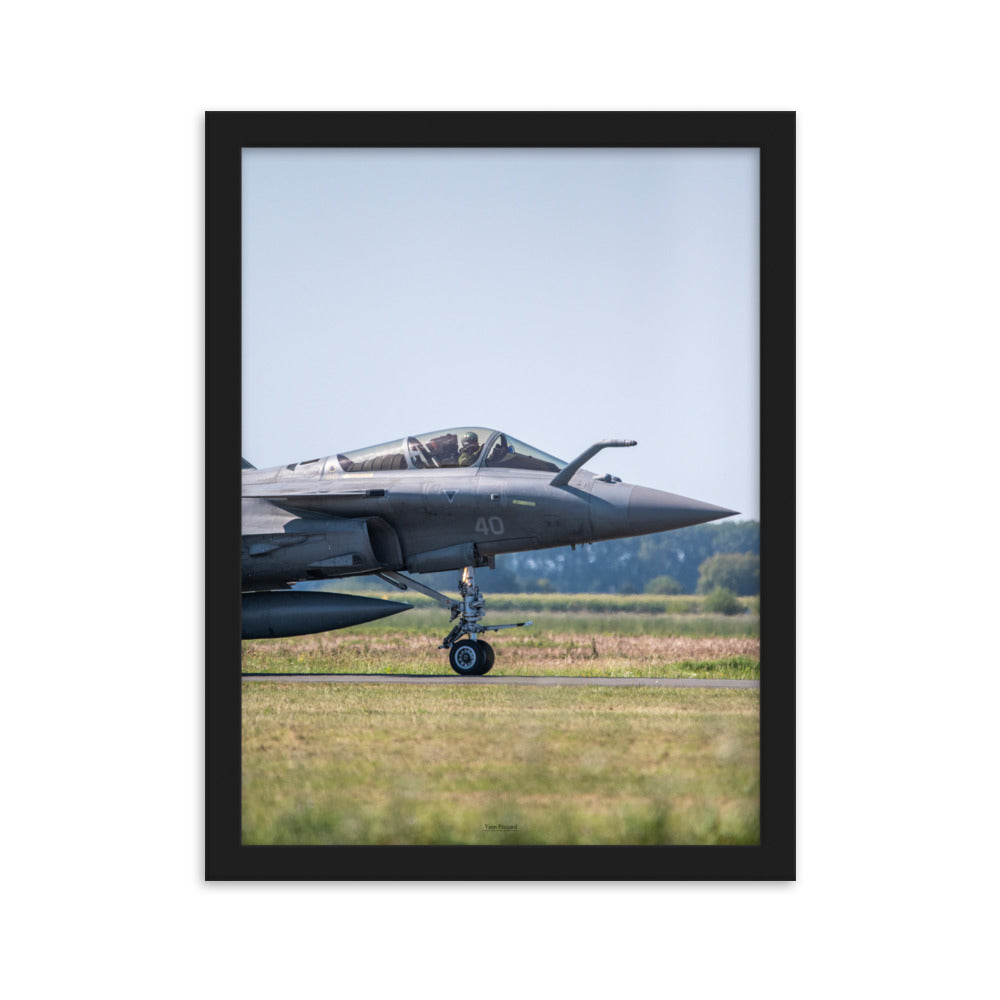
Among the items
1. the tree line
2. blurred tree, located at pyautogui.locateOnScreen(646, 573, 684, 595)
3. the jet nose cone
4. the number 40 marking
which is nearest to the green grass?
the tree line

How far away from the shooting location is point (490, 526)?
38.6 feet

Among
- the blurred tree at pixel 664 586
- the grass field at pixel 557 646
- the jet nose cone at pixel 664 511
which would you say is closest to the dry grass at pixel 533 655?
the grass field at pixel 557 646

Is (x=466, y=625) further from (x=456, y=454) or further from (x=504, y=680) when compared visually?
(x=504, y=680)

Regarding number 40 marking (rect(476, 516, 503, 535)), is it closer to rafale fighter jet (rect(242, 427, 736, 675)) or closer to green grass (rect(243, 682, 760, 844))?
rafale fighter jet (rect(242, 427, 736, 675))

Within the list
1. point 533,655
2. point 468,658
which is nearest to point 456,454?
point 468,658

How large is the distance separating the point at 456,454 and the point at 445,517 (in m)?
0.67

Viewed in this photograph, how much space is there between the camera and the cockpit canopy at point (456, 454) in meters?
11.1

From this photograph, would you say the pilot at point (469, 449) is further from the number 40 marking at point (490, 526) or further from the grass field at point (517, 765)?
the grass field at point (517, 765)

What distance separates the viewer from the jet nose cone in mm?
7549

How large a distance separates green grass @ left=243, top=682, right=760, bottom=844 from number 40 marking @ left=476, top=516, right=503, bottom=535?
4.44 metres
